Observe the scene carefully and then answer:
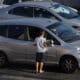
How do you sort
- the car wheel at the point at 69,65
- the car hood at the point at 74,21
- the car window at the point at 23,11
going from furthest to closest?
the car window at the point at 23,11 < the car hood at the point at 74,21 < the car wheel at the point at 69,65

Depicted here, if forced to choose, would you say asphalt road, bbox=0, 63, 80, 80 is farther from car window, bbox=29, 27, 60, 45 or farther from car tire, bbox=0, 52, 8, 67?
car window, bbox=29, 27, 60, 45

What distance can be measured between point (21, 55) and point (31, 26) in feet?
3.15

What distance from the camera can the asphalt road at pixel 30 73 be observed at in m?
12.3

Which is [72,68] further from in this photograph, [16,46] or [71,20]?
[71,20]

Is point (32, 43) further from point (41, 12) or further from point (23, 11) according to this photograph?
point (23, 11)

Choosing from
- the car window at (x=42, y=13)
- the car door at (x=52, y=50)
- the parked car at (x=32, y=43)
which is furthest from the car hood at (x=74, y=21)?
the car door at (x=52, y=50)

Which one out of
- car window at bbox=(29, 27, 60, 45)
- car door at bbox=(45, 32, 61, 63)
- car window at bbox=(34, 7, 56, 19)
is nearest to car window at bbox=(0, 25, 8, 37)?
car window at bbox=(29, 27, 60, 45)

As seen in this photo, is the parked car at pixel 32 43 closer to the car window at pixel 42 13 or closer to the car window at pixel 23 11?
the car window at pixel 42 13

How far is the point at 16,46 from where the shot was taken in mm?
13344

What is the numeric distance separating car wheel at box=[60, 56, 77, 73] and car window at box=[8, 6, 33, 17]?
213 inches

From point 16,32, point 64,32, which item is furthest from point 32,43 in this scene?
point 64,32

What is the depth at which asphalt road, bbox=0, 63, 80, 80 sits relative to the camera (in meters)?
12.3

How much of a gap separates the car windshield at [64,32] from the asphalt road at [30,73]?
977mm

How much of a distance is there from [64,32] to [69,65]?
1.23 metres
